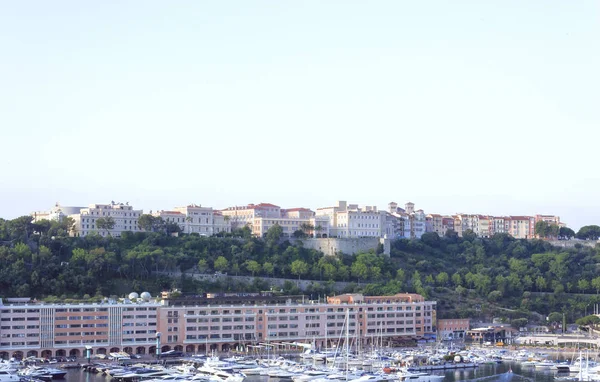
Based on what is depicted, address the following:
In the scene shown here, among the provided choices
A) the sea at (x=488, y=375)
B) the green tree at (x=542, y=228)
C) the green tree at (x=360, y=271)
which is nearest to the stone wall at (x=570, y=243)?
the green tree at (x=542, y=228)

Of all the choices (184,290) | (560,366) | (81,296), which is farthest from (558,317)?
(81,296)

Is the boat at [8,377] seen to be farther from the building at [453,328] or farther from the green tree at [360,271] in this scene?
the green tree at [360,271]

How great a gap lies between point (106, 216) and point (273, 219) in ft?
44.9

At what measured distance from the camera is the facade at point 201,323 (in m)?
43.0

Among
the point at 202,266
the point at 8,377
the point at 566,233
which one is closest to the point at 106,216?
the point at 202,266

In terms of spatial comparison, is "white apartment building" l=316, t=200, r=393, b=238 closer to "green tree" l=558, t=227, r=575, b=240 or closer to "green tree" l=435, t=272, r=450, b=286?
"green tree" l=435, t=272, r=450, b=286

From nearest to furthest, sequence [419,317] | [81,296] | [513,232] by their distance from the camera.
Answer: [81,296], [419,317], [513,232]

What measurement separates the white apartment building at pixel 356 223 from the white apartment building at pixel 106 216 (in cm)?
1632

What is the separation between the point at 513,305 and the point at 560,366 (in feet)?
61.4

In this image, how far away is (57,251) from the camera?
2205 inches

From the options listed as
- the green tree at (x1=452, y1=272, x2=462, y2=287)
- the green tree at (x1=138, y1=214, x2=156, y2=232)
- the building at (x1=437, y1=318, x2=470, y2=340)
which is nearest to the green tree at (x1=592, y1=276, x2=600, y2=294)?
the green tree at (x1=452, y1=272, x2=462, y2=287)

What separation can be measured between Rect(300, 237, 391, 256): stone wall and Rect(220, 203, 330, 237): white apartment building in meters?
2.80

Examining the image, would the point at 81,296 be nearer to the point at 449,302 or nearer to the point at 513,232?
the point at 449,302

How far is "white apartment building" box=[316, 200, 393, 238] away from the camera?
71938 millimetres
